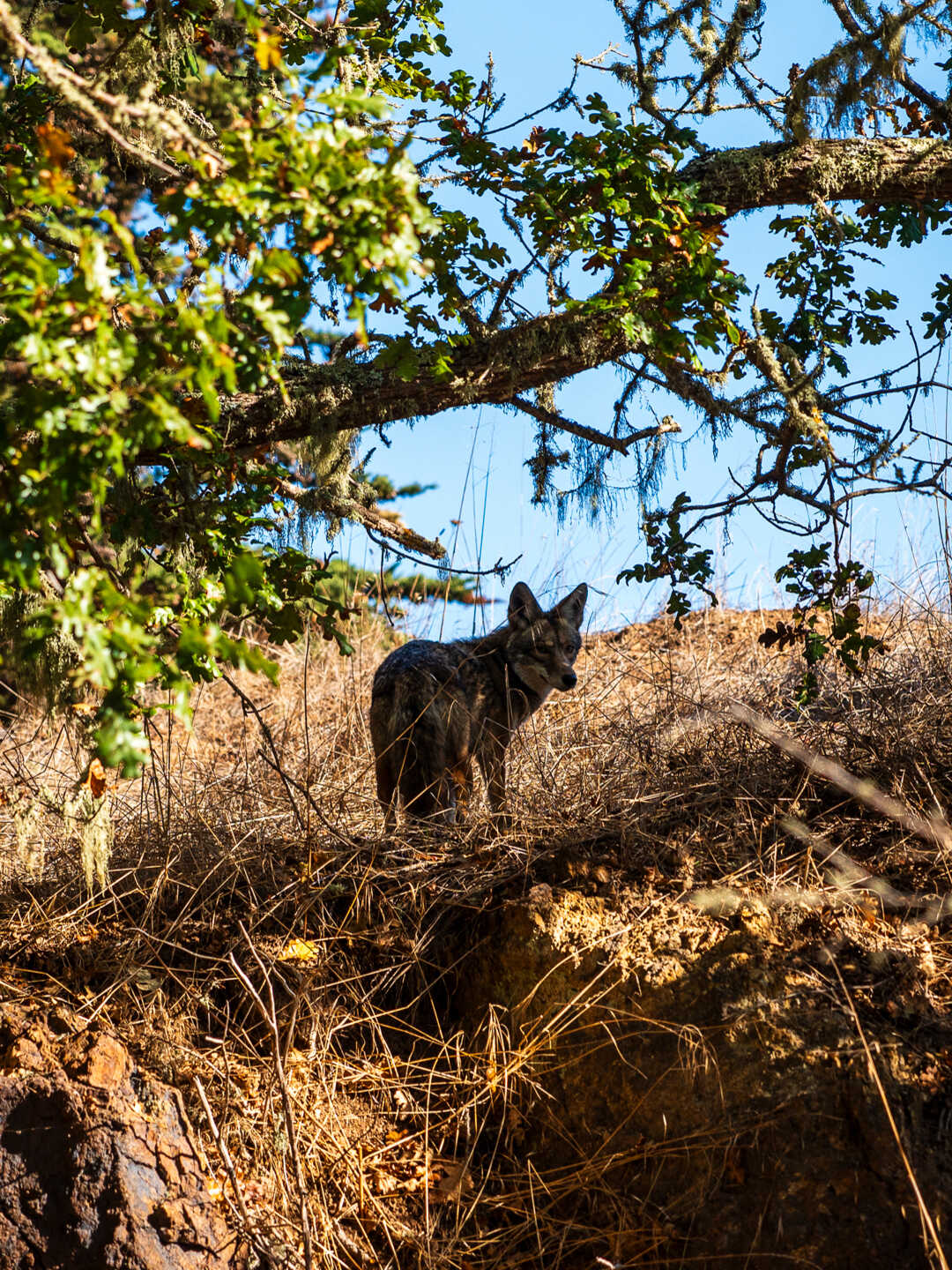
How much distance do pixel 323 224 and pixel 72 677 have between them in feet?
4.58

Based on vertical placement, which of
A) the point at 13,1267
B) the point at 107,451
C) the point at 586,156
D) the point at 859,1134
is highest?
the point at 586,156

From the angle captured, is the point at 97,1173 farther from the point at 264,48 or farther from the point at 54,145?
the point at 264,48

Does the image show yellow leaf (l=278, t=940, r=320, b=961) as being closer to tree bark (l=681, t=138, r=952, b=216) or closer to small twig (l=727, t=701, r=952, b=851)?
small twig (l=727, t=701, r=952, b=851)

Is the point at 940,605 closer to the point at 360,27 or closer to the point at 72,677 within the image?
the point at 360,27

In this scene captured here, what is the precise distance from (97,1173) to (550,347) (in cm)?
459

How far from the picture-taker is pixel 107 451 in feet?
8.55

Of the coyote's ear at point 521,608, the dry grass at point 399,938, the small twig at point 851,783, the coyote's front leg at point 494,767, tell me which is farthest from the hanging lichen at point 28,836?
the small twig at point 851,783

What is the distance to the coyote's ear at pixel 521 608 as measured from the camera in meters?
7.28

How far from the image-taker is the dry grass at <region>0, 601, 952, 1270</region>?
14.3 feet

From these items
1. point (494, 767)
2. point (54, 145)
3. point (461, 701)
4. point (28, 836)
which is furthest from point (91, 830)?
point (54, 145)

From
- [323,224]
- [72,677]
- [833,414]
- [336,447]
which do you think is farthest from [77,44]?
[833,414]

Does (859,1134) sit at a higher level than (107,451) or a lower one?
lower

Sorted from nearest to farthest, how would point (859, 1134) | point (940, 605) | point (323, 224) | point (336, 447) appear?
point (323, 224), point (859, 1134), point (336, 447), point (940, 605)

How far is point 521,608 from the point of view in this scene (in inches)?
287
